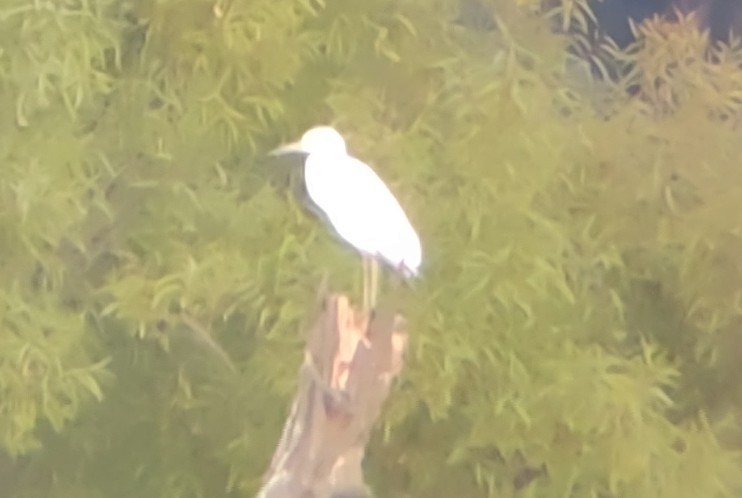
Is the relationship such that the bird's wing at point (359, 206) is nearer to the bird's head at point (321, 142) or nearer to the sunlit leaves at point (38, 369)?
the bird's head at point (321, 142)

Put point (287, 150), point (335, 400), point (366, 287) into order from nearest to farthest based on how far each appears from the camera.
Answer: point (335, 400) → point (366, 287) → point (287, 150)

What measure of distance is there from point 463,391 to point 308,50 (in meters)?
0.31

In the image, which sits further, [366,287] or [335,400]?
[366,287]

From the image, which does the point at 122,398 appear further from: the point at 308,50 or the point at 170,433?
the point at 308,50

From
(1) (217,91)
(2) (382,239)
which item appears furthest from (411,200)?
(1) (217,91)

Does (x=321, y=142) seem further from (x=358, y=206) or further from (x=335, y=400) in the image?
(x=335, y=400)

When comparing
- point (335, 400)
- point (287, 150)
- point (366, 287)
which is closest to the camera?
point (335, 400)

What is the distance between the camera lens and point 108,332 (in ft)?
3.32

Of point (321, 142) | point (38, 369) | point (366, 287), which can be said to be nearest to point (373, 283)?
point (366, 287)

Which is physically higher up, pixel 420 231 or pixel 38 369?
pixel 420 231

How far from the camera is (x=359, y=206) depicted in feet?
3.09

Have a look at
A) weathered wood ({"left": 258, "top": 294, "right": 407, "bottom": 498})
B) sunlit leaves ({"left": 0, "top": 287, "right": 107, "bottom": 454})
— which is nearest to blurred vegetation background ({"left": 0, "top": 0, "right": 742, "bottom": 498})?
sunlit leaves ({"left": 0, "top": 287, "right": 107, "bottom": 454})

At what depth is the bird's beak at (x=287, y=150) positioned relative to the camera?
99 centimetres

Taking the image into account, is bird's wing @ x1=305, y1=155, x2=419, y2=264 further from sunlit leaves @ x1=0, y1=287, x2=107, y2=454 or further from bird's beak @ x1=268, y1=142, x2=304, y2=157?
sunlit leaves @ x1=0, y1=287, x2=107, y2=454
